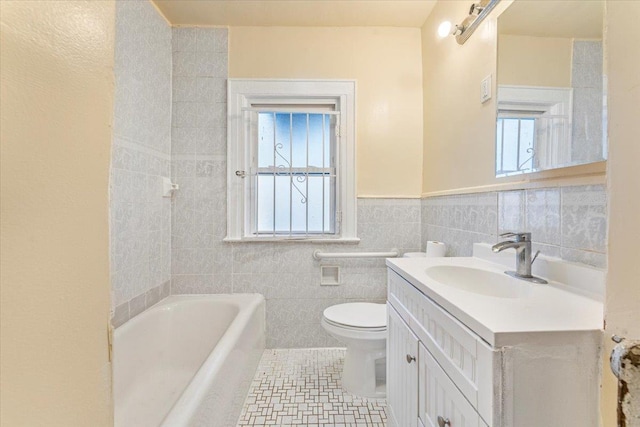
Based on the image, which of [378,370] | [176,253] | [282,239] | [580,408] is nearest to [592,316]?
[580,408]

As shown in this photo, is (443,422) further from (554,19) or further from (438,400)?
(554,19)

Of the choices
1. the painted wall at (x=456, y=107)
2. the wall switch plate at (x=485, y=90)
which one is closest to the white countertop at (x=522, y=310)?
the painted wall at (x=456, y=107)

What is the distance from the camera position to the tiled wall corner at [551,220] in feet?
2.71

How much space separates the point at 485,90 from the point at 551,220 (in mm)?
688

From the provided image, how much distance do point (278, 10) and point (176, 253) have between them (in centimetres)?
181

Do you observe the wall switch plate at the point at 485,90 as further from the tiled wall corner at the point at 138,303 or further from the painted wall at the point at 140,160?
the tiled wall corner at the point at 138,303

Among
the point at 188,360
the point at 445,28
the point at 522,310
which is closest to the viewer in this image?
the point at 522,310

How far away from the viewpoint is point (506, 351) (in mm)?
559

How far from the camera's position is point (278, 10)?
1.91 m

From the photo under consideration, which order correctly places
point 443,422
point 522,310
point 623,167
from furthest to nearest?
point 443,422 < point 522,310 < point 623,167

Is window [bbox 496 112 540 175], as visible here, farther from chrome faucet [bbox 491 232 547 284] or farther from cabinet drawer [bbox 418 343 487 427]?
cabinet drawer [bbox 418 343 487 427]

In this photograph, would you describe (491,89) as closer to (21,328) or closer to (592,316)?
(592,316)

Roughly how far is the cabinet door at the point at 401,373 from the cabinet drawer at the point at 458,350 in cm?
9

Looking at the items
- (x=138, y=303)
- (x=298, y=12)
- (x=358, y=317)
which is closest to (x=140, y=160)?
(x=138, y=303)
